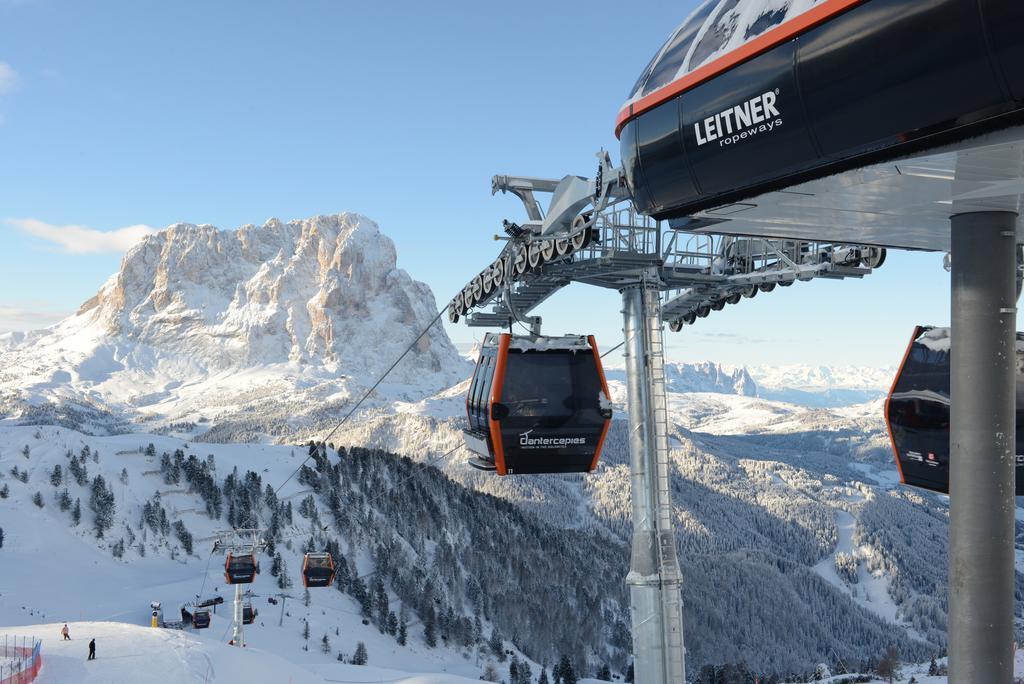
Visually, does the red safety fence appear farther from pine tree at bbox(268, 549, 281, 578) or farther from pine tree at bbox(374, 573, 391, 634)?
pine tree at bbox(268, 549, 281, 578)

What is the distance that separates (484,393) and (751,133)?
29.8ft

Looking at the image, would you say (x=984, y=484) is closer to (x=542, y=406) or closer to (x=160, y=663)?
(x=542, y=406)

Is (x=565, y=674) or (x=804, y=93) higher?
(x=804, y=93)

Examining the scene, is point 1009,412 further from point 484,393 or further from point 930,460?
point 484,393

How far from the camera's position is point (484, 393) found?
13297mm

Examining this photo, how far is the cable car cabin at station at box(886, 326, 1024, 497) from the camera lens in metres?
8.70

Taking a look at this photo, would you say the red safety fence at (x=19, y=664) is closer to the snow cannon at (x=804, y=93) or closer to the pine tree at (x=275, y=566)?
the snow cannon at (x=804, y=93)

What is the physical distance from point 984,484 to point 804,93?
2569 mm

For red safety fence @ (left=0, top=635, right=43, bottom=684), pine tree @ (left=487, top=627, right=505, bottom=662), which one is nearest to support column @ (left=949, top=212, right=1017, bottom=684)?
red safety fence @ (left=0, top=635, right=43, bottom=684)

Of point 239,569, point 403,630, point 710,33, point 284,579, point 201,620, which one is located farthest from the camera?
point 403,630

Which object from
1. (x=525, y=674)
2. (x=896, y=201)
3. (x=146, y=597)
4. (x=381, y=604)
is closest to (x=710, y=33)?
(x=896, y=201)

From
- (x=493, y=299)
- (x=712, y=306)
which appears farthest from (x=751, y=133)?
(x=712, y=306)

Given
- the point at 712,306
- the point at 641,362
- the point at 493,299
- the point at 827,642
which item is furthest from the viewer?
the point at 827,642

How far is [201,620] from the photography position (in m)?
53.5
